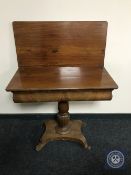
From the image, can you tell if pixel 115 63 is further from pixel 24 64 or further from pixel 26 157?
pixel 26 157

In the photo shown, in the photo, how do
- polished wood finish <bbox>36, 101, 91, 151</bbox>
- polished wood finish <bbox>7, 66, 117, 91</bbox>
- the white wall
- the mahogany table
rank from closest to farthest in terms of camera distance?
polished wood finish <bbox>7, 66, 117, 91</bbox>, the mahogany table, the white wall, polished wood finish <bbox>36, 101, 91, 151</bbox>

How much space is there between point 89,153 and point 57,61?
0.87m

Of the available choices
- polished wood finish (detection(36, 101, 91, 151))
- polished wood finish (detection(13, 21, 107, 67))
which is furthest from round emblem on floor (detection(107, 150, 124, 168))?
polished wood finish (detection(13, 21, 107, 67))

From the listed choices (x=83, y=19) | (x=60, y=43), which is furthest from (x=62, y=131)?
(x=83, y=19)

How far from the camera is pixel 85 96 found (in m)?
1.46

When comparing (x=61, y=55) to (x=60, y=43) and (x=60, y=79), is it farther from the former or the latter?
(x=60, y=79)

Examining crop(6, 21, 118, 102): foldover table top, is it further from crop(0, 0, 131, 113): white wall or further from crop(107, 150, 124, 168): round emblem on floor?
crop(107, 150, 124, 168): round emblem on floor

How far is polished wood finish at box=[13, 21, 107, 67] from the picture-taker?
1677 mm

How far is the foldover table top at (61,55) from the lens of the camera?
148cm

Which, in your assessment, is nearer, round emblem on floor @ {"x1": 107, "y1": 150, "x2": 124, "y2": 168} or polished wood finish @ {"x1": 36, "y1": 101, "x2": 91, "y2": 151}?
round emblem on floor @ {"x1": 107, "y1": 150, "x2": 124, "y2": 168}

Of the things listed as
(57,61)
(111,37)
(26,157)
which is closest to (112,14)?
(111,37)

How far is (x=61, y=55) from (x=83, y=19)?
0.36 metres

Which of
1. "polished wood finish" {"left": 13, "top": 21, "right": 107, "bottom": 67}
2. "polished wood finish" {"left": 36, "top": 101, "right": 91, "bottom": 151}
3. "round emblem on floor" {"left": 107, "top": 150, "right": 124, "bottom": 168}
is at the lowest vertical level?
"round emblem on floor" {"left": 107, "top": 150, "right": 124, "bottom": 168}

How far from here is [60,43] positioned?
1.72 metres
